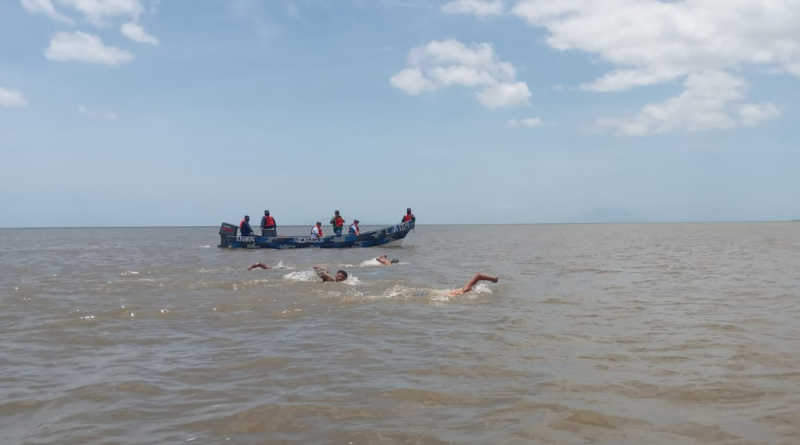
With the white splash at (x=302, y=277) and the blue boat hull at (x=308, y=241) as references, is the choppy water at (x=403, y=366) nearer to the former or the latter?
the white splash at (x=302, y=277)

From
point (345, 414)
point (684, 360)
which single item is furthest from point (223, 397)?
point (684, 360)

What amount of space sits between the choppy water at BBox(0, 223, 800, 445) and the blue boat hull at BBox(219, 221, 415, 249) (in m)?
16.6

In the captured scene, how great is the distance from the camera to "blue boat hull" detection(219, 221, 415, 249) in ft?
99.1

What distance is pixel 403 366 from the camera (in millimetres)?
6629

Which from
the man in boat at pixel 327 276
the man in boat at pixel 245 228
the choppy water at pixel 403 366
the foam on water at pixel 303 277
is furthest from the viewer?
the man in boat at pixel 245 228

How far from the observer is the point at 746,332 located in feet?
26.7

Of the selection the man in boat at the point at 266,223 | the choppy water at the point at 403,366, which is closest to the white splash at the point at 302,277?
the choppy water at the point at 403,366

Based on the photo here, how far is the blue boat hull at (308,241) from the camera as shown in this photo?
3022cm

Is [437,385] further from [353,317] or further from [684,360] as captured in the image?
[353,317]

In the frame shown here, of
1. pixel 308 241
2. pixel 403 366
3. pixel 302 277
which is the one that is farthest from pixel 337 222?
pixel 403 366

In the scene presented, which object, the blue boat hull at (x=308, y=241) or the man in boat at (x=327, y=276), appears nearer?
the man in boat at (x=327, y=276)

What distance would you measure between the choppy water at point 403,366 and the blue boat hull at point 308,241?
16.6 m

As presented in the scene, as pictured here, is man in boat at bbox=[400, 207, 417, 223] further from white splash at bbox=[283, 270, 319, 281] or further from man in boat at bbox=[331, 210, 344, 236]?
white splash at bbox=[283, 270, 319, 281]

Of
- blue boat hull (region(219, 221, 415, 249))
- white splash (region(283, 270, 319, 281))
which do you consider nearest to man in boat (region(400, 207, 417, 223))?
blue boat hull (region(219, 221, 415, 249))
